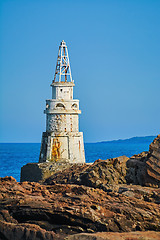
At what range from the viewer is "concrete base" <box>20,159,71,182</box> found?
2769cm

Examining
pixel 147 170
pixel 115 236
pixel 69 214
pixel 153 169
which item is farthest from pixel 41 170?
pixel 115 236

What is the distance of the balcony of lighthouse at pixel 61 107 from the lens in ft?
104

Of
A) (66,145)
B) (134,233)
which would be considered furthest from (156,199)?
(66,145)

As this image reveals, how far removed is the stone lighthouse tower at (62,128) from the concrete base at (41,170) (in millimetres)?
2524

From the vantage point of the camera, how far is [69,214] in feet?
39.2

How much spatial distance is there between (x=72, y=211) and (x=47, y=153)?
1978cm

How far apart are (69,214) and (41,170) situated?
634 inches

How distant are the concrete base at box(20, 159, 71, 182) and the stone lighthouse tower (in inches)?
99.4

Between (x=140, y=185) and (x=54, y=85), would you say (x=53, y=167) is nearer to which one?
(x=54, y=85)

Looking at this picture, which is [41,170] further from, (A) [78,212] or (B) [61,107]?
(A) [78,212]

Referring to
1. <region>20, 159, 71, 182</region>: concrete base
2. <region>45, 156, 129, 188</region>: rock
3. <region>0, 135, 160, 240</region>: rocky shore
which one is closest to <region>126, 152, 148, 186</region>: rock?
<region>45, 156, 129, 188</region>: rock

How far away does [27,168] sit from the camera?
29.2 m

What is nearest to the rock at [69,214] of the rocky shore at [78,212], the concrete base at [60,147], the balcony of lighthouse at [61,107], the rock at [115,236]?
the rocky shore at [78,212]

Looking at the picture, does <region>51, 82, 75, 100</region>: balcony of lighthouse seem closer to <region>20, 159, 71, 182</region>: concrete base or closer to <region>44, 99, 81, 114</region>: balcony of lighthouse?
<region>44, 99, 81, 114</region>: balcony of lighthouse
